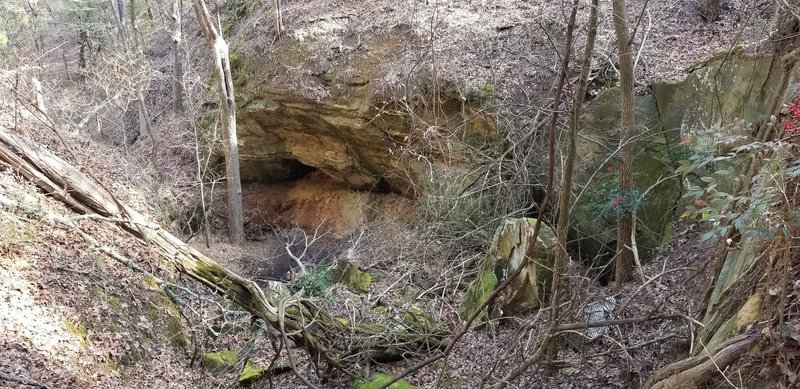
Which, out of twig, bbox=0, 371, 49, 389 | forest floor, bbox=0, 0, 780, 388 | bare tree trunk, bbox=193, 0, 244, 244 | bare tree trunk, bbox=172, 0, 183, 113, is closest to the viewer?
twig, bbox=0, 371, 49, 389

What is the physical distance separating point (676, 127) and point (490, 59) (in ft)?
15.8

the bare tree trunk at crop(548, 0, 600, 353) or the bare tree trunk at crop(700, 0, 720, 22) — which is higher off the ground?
the bare tree trunk at crop(700, 0, 720, 22)

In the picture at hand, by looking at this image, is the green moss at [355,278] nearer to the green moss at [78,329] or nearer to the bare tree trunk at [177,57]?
the green moss at [78,329]

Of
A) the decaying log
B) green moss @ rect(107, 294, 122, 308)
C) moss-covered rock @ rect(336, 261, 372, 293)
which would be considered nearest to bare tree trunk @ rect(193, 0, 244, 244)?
moss-covered rock @ rect(336, 261, 372, 293)

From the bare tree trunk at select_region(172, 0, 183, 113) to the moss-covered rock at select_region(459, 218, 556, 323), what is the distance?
1179 cm

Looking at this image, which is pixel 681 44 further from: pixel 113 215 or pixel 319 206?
pixel 319 206

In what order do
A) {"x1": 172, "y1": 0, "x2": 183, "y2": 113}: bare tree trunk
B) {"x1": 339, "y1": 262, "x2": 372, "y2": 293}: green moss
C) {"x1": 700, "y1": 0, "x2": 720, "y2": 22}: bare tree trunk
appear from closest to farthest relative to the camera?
{"x1": 700, "y1": 0, "x2": 720, "y2": 22}: bare tree trunk
{"x1": 339, "y1": 262, "x2": 372, "y2": 293}: green moss
{"x1": 172, "y1": 0, "x2": 183, "y2": 113}: bare tree trunk

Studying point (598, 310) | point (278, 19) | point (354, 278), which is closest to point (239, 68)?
point (278, 19)

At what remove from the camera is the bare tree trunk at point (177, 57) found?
52.1 feet

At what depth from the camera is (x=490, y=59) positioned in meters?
11.6

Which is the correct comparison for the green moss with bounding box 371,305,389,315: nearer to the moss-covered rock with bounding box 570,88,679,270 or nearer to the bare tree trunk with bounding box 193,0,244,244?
the moss-covered rock with bounding box 570,88,679,270

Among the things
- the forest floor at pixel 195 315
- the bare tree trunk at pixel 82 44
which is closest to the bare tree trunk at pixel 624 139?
the forest floor at pixel 195 315

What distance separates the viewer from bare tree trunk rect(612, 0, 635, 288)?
5855 mm

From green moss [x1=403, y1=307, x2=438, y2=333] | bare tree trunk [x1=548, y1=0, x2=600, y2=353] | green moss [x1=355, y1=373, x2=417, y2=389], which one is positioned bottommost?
green moss [x1=355, y1=373, x2=417, y2=389]
